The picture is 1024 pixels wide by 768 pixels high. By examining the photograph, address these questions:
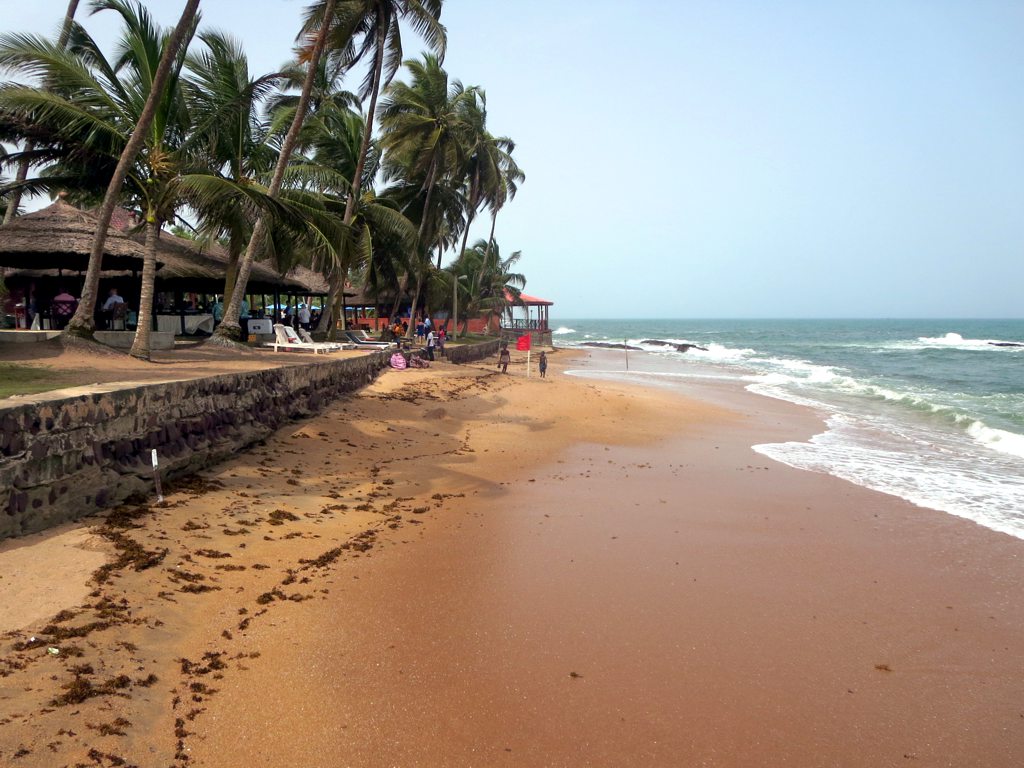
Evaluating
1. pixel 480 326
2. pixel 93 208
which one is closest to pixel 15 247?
pixel 93 208

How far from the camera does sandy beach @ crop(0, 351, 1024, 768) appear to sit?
3287mm

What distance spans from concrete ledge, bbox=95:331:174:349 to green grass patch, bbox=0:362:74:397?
385cm

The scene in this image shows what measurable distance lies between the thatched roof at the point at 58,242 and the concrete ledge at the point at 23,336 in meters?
2.18

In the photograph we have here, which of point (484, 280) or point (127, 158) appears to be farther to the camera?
point (484, 280)

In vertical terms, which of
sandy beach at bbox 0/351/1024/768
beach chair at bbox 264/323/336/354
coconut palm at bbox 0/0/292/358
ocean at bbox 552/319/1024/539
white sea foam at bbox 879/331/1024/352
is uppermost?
coconut palm at bbox 0/0/292/358

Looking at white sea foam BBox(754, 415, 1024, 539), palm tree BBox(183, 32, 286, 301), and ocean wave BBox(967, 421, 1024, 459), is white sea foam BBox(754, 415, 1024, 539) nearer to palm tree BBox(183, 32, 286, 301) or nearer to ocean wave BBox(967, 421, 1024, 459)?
ocean wave BBox(967, 421, 1024, 459)

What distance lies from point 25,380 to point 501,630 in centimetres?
650

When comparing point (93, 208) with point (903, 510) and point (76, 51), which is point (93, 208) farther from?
point (903, 510)

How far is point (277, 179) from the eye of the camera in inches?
560

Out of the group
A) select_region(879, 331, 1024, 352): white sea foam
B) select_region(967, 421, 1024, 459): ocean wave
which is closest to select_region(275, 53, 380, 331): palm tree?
select_region(967, 421, 1024, 459): ocean wave

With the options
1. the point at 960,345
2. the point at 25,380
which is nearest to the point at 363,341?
the point at 25,380

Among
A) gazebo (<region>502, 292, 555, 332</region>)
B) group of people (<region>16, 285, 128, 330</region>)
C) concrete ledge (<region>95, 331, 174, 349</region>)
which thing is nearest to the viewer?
concrete ledge (<region>95, 331, 174, 349</region>)

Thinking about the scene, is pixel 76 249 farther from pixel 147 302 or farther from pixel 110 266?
pixel 147 302

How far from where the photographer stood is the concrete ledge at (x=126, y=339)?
12.9m
